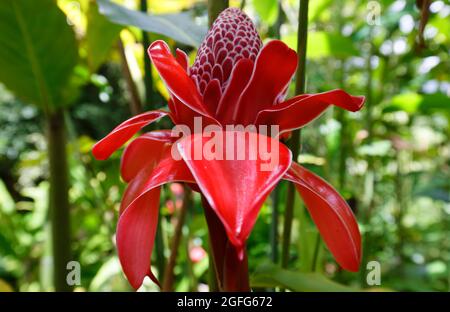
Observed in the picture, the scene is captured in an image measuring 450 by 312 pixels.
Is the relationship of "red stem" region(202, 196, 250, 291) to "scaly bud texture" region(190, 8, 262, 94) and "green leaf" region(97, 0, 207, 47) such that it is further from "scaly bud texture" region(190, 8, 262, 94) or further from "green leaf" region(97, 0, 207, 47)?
"green leaf" region(97, 0, 207, 47)

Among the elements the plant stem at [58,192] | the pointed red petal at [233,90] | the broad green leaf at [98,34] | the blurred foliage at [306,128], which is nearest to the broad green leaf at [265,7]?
the blurred foliage at [306,128]

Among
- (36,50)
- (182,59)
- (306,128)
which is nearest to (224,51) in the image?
(182,59)

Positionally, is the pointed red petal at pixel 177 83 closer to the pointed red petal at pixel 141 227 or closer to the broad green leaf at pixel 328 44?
the pointed red petal at pixel 141 227

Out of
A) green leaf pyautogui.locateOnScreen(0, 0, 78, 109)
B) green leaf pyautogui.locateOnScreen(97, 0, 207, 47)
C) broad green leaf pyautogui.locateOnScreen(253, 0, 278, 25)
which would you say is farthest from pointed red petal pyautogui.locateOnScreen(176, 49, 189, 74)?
broad green leaf pyautogui.locateOnScreen(253, 0, 278, 25)

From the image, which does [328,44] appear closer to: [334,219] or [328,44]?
[328,44]
